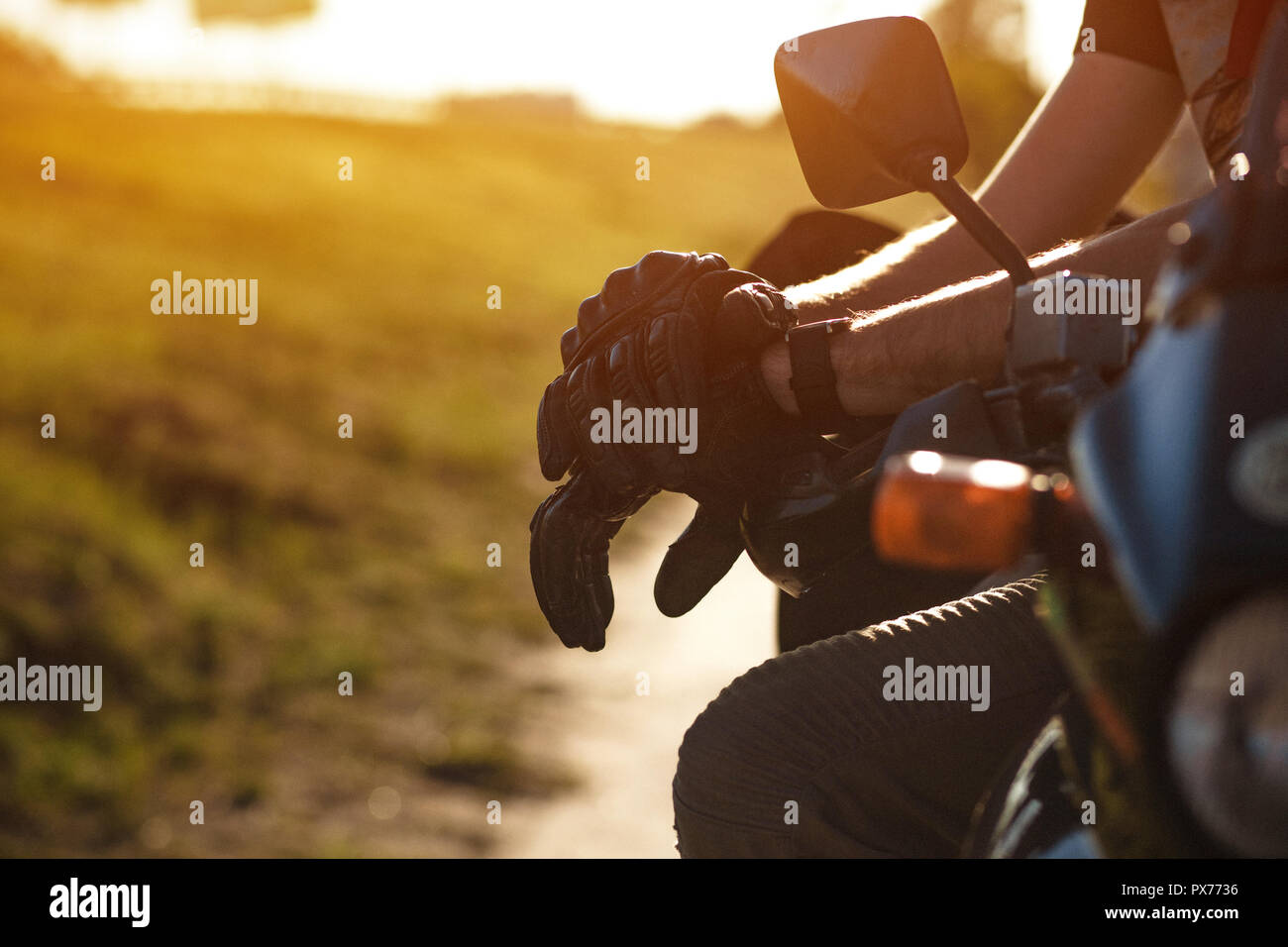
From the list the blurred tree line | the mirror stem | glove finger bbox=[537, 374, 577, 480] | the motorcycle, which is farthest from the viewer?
the blurred tree line

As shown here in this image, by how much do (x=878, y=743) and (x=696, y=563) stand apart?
44cm

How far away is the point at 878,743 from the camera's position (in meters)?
1.50

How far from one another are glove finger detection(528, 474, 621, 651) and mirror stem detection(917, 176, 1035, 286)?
24.7 inches

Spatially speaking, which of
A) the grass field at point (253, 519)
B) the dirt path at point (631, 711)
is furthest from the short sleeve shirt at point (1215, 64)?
the grass field at point (253, 519)

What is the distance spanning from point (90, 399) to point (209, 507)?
4.29 ft

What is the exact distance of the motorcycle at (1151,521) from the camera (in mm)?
857

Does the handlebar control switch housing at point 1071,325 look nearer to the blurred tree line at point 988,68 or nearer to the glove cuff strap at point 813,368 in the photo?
the glove cuff strap at point 813,368

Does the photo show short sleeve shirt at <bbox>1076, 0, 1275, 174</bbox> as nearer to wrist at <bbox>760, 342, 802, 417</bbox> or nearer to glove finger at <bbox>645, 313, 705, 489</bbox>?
wrist at <bbox>760, 342, 802, 417</bbox>

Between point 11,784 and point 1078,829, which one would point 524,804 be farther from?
point 1078,829

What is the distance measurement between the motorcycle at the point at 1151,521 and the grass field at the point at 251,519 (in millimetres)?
3854

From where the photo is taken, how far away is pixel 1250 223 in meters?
0.94

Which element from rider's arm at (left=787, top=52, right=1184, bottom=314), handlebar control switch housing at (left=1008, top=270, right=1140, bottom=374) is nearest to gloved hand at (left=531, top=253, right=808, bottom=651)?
handlebar control switch housing at (left=1008, top=270, right=1140, bottom=374)

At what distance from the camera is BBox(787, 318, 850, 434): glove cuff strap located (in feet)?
5.49
